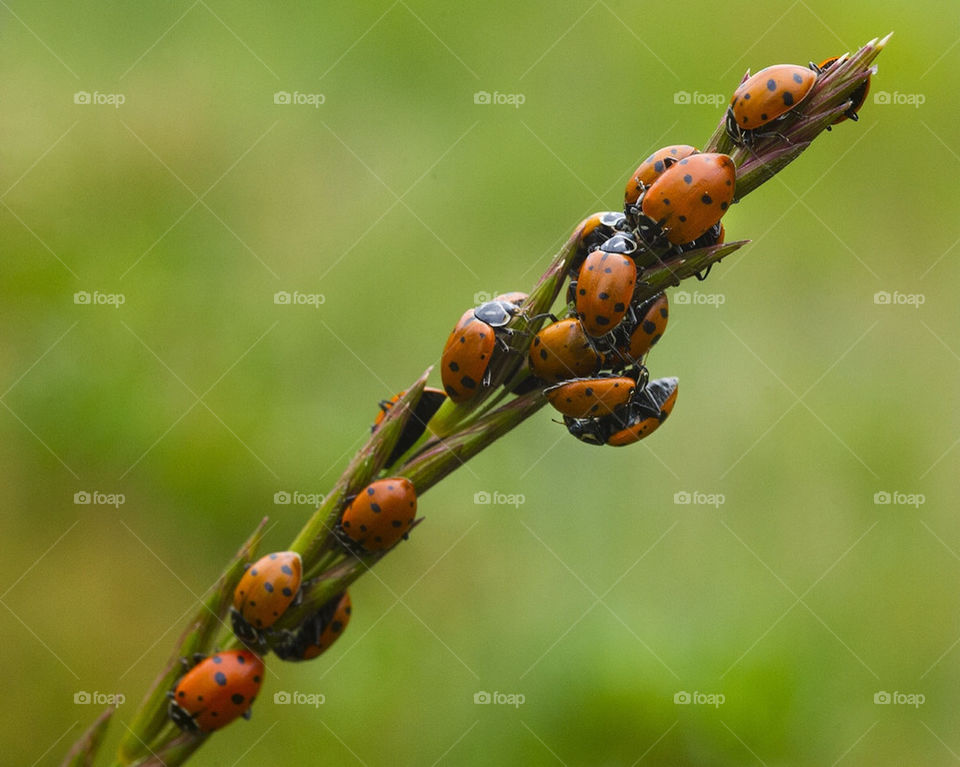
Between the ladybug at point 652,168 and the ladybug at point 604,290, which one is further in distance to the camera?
the ladybug at point 652,168

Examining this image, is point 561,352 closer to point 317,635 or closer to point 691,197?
point 691,197

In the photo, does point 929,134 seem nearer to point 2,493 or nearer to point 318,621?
point 318,621

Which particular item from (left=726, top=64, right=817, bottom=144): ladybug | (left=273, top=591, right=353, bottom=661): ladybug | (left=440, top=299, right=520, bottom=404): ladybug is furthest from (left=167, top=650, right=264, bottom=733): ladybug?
(left=726, top=64, right=817, bottom=144): ladybug

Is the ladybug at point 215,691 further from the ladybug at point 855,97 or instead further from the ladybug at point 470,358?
the ladybug at point 855,97

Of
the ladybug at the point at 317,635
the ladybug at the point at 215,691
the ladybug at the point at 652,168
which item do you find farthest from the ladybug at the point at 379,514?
the ladybug at the point at 652,168

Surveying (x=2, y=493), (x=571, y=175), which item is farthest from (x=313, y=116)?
(x=2, y=493)

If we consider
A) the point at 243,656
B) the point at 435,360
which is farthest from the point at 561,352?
the point at 435,360
